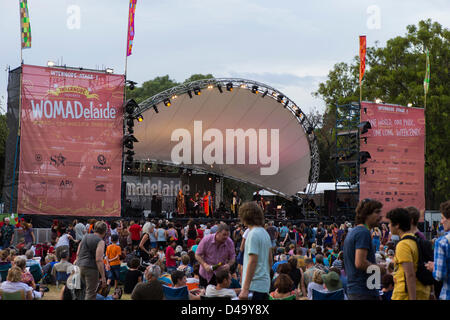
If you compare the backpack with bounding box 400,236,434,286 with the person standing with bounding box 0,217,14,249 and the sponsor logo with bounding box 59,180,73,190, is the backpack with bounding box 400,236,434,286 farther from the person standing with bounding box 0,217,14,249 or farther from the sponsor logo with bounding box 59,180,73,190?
the sponsor logo with bounding box 59,180,73,190

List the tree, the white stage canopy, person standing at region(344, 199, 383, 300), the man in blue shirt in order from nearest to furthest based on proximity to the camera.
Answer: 1. the man in blue shirt
2. person standing at region(344, 199, 383, 300)
3. the white stage canopy
4. the tree

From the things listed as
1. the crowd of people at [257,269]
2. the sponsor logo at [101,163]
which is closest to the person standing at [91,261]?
the crowd of people at [257,269]

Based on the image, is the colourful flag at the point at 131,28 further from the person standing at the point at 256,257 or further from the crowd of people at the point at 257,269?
the person standing at the point at 256,257

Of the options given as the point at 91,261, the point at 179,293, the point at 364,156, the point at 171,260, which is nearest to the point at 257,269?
the point at 179,293

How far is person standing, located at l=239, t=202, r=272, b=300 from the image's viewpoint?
4727mm

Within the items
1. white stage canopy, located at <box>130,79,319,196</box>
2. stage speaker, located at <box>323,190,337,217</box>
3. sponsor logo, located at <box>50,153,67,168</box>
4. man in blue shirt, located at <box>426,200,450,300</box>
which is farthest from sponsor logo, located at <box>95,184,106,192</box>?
man in blue shirt, located at <box>426,200,450,300</box>

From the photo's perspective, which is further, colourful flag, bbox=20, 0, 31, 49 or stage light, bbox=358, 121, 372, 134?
stage light, bbox=358, 121, 372, 134

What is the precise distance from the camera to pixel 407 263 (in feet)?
14.2

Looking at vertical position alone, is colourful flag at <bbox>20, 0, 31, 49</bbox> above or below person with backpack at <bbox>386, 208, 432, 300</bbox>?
above

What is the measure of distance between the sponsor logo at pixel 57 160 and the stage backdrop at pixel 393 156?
11642 mm

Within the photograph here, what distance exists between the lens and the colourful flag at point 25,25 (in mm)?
18047

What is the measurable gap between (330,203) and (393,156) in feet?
13.2

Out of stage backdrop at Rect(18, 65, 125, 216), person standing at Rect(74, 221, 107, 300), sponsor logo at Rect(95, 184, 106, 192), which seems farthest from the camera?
sponsor logo at Rect(95, 184, 106, 192)

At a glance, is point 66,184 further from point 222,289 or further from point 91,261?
point 222,289
